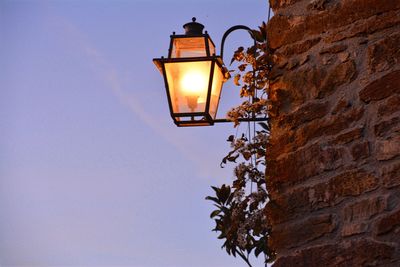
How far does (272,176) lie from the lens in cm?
308

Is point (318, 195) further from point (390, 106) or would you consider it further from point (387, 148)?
point (390, 106)

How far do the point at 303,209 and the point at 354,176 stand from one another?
0.26 meters

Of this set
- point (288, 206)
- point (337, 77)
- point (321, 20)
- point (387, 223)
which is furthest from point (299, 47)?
point (387, 223)

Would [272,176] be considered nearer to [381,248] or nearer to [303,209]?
[303,209]

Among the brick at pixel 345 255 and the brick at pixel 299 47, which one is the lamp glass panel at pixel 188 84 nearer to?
the brick at pixel 299 47

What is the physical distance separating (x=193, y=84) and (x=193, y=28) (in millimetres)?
369

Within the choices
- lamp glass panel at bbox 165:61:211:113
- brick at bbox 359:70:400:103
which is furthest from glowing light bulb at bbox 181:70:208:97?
brick at bbox 359:70:400:103

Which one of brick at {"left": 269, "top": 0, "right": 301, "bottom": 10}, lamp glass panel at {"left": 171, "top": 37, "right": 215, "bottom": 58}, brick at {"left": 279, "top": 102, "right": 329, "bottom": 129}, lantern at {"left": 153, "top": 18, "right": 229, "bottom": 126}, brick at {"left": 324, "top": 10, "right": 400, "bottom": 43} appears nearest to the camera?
brick at {"left": 324, "top": 10, "right": 400, "bottom": 43}

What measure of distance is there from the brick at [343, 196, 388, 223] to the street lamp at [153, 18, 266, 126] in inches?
33.0

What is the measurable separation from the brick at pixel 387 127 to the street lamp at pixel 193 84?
0.81 metres

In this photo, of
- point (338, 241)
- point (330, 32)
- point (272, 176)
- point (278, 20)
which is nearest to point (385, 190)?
point (338, 241)

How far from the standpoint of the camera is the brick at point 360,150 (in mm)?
2773

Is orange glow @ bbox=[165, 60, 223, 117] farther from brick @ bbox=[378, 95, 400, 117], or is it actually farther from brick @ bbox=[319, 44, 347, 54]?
brick @ bbox=[378, 95, 400, 117]

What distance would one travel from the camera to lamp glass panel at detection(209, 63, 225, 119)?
3.49 metres
